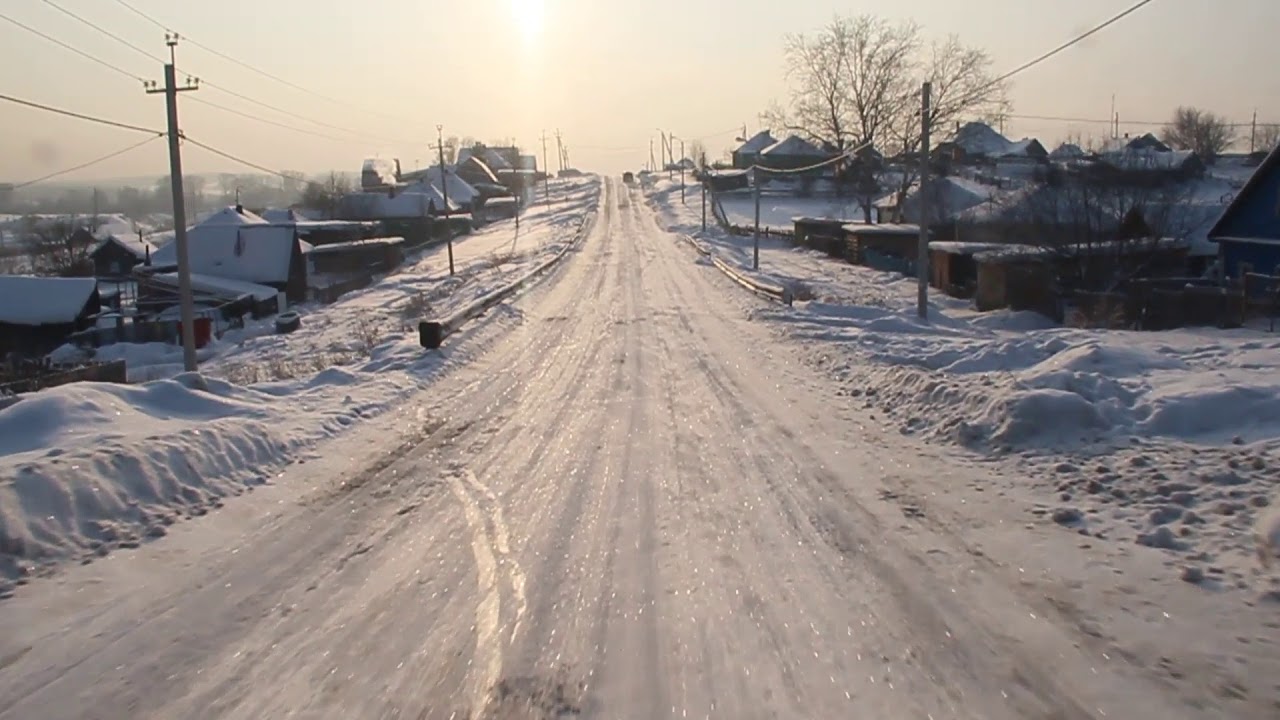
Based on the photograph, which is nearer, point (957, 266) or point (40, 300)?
point (957, 266)

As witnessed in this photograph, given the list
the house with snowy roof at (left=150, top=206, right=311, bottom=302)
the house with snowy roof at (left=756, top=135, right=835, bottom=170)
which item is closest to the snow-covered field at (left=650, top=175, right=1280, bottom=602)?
the house with snowy roof at (left=150, top=206, right=311, bottom=302)

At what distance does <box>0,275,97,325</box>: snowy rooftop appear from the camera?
45.7 metres

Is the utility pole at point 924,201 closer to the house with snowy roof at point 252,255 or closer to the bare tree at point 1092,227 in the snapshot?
the bare tree at point 1092,227

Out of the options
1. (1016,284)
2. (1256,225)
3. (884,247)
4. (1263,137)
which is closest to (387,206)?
(884,247)

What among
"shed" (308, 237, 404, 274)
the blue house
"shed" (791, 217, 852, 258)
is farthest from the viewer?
"shed" (308, 237, 404, 274)

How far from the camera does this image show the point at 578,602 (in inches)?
256

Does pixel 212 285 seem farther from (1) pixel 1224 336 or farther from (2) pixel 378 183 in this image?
(2) pixel 378 183

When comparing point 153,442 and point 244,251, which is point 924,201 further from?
point 244,251

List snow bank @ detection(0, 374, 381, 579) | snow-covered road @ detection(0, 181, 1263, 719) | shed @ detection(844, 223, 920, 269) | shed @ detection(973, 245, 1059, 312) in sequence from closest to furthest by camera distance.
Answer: snow-covered road @ detection(0, 181, 1263, 719), snow bank @ detection(0, 374, 381, 579), shed @ detection(973, 245, 1059, 312), shed @ detection(844, 223, 920, 269)

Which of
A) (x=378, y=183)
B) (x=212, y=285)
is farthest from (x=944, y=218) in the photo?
(x=378, y=183)

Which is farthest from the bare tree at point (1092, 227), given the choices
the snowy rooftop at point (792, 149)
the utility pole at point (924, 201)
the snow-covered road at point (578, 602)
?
the snowy rooftop at point (792, 149)

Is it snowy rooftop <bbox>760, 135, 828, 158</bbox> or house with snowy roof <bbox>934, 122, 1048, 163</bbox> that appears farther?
snowy rooftop <bbox>760, 135, 828, 158</bbox>

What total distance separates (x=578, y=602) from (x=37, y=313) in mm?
48160

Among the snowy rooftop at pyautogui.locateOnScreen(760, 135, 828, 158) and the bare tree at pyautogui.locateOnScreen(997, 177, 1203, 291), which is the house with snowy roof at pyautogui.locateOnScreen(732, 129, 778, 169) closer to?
the snowy rooftop at pyautogui.locateOnScreen(760, 135, 828, 158)
